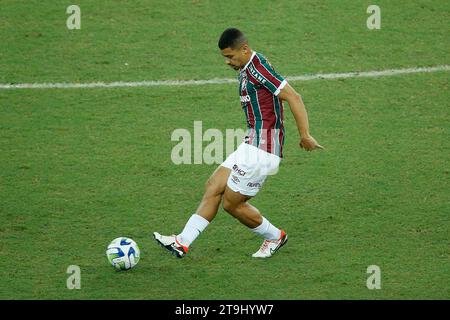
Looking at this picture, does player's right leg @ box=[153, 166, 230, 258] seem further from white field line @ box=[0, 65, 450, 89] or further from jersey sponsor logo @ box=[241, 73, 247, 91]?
white field line @ box=[0, 65, 450, 89]

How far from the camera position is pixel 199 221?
9.09m

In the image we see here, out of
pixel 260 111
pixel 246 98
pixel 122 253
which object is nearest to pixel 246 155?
pixel 260 111

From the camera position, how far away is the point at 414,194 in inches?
417

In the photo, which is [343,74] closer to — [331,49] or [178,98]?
[331,49]

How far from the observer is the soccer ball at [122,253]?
902 cm

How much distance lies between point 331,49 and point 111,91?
3.28 m

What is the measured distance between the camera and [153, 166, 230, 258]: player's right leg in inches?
356

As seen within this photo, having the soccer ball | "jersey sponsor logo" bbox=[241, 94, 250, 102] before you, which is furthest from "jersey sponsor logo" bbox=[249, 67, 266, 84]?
the soccer ball

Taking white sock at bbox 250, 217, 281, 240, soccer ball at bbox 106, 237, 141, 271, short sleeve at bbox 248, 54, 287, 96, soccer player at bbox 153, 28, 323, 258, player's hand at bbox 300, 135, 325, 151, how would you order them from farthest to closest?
white sock at bbox 250, 217, 281, 240
soccer ball at bbox 106, 237, 141, 271
soccer player at bbox 153, 28, 323, 258
short sleeve at bbox 248, 54, 287, 96
player's hand at bbox 300, 135, 325, 151

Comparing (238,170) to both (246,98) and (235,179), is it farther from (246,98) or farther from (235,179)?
(246,98)

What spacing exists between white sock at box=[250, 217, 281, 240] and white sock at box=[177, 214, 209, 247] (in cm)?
58

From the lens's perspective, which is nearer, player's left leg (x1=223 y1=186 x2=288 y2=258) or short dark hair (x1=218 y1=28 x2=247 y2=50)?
short dark hair (x1=218 y1=28 x2=247 y2=50)

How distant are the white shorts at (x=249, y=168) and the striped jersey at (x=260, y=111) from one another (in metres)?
0.07

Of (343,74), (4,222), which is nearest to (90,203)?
(4,222)
